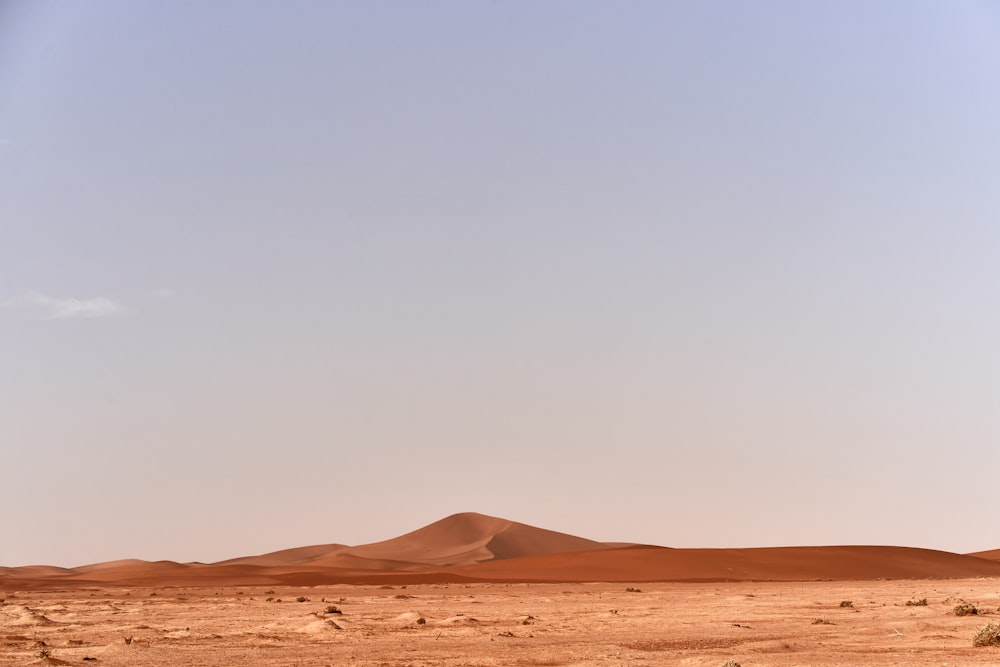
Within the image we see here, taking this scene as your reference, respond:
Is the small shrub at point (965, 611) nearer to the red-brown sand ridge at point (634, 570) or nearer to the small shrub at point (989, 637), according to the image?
the small shrub at point (989, 637)

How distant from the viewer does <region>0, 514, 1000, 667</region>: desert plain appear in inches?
848

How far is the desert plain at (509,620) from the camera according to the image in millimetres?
21547

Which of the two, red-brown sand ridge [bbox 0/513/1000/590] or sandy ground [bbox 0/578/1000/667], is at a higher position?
red-brown sand ridge [bbox 0/513/1000/590]

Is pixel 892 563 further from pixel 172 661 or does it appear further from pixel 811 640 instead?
pixel 172 661

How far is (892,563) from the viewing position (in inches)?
2803

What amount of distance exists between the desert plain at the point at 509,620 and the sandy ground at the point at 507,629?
55 millimetres

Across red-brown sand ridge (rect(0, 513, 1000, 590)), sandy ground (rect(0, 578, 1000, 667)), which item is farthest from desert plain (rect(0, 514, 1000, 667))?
red-brown sand ridge (rect(0, 513, 1000, 590))

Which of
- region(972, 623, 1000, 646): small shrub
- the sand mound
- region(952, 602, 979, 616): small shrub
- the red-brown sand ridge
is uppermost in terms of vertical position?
the sand mound

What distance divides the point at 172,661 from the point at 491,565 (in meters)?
53.6

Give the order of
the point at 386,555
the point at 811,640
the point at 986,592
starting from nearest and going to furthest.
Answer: the point at 811,640, the point at 986,592, the point at 386,555

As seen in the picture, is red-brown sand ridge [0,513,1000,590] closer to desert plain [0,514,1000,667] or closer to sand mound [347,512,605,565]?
desert plain [0,514,1000,667]

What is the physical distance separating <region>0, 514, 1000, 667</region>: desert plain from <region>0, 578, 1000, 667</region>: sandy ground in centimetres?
5

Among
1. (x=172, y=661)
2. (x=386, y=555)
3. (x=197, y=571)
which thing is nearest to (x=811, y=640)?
(x=172, y=661)

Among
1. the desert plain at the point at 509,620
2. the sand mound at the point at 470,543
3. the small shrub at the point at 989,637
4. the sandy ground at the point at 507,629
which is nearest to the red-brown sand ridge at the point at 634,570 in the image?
the desert plain at the point at 509,620
